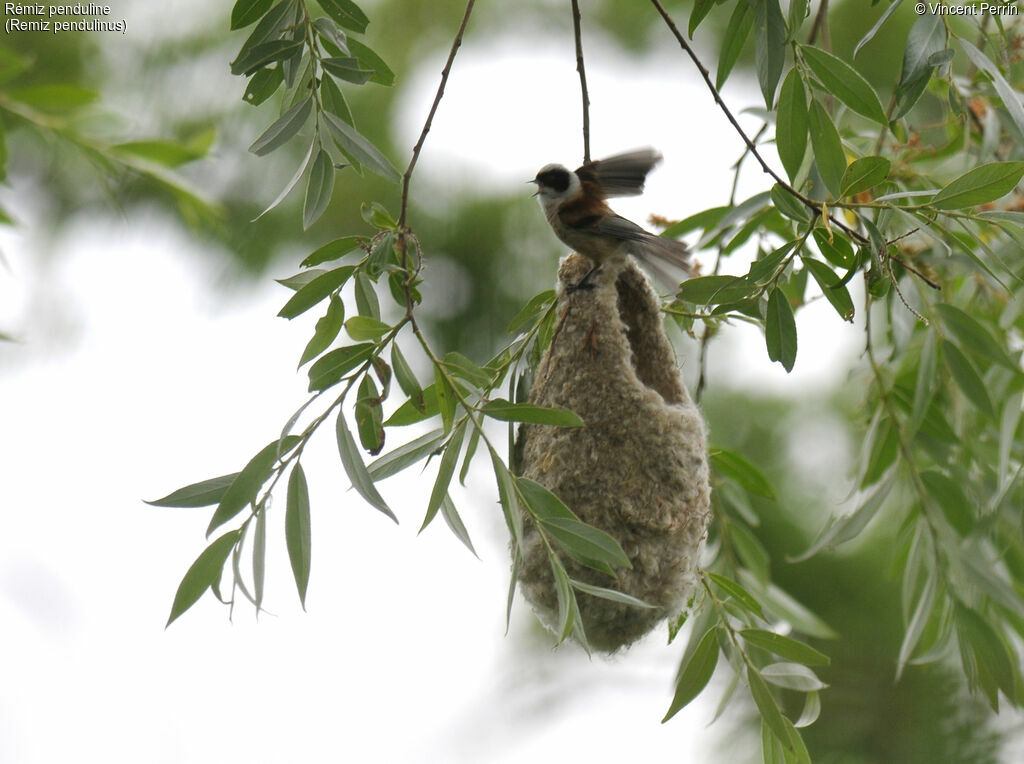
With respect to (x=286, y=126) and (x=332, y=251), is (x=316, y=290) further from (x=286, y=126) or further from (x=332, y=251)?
(x=286, y=126)

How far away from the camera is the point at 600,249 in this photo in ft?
4.88

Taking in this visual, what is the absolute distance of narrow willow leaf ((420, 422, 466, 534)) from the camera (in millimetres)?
1133

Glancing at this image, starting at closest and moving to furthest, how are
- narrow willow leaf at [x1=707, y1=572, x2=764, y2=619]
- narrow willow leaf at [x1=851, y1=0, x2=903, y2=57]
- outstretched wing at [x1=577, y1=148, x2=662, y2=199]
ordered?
narrow willow leaf at [x1=851, y1=0, x2=903, y2=57] → narrow willow leaf at [x1=707, y1=572, x2=764, y2=619] → outstretched wing at [x1=577, y1=148, x2=662, y2=199]

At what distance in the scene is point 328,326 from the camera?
1171 mm

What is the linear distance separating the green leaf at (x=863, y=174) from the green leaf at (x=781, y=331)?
15 centimetres

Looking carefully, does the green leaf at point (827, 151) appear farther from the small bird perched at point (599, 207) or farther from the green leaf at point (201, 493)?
the green leaf at point (201, 493)

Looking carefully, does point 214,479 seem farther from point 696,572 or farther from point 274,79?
point 696,572

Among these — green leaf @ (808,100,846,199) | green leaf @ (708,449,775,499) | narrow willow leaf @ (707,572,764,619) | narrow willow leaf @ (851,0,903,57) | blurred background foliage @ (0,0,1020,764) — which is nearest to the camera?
narrow willow leaf @ (851,0,903,57)

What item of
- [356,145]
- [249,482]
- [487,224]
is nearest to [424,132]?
[356,145]

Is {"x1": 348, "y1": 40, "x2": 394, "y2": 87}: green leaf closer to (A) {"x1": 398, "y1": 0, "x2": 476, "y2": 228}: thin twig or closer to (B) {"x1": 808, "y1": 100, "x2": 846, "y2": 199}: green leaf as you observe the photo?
(A) {"x1": 398, "y1": 0, "x2": 476, "y2": 228}: thin twig

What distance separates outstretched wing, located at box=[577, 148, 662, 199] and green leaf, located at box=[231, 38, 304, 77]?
0.51 m

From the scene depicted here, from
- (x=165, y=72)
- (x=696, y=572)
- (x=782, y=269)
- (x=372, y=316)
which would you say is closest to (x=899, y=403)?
(x=696, y=572)

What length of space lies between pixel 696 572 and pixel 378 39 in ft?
6.61

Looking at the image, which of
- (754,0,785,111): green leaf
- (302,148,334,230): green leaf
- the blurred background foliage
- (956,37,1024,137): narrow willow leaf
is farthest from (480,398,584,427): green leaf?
the blurred background foliage
